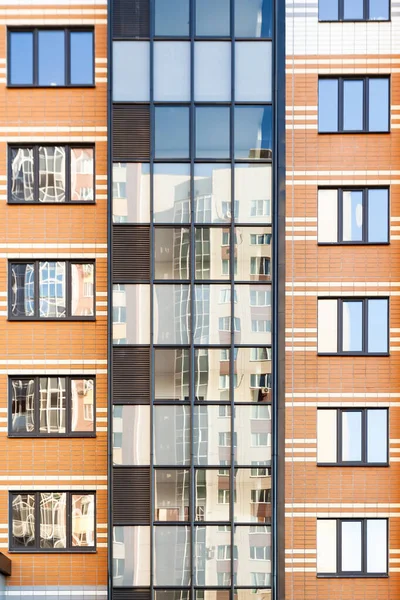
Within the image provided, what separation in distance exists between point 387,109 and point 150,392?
9158 mm

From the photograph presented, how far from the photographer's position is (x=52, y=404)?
14227 mm

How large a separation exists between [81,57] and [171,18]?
265 cm

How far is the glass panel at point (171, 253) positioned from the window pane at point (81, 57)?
4570mm

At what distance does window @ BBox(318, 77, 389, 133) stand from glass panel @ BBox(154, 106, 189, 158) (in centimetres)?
349

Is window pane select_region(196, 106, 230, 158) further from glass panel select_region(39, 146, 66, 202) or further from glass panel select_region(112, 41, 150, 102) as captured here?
glass panel select_region(39, 146, 66, 202)

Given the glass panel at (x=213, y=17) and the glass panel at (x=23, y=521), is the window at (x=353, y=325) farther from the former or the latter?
the glass panel at (x=23, y=521)

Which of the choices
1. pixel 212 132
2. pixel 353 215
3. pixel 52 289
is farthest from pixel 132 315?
pixel 353 215

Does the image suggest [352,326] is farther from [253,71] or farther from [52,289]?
[52,289]

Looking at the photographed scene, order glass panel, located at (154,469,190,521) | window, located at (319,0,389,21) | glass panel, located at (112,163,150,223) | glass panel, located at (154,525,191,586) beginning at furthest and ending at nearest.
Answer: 1. window, located at (319,0,389,21)
2. glass panel, located at (112,163,150,223)
3. glass panel, located at (154,469,190,521)
4. glass panel, located at (154,525,191,586)

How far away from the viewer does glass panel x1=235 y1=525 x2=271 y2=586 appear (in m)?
13.1

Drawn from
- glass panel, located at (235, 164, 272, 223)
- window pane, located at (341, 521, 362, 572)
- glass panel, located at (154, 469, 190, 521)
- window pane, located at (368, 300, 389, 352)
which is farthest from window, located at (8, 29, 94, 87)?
window pane, located at (341, 521, 362, 572)

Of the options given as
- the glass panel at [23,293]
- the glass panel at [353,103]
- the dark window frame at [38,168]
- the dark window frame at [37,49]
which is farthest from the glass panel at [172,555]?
the dark window frame at [37,49]

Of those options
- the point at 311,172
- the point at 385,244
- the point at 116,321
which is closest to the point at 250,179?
the point at 311,172

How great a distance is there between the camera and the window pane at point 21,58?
1444 cm
